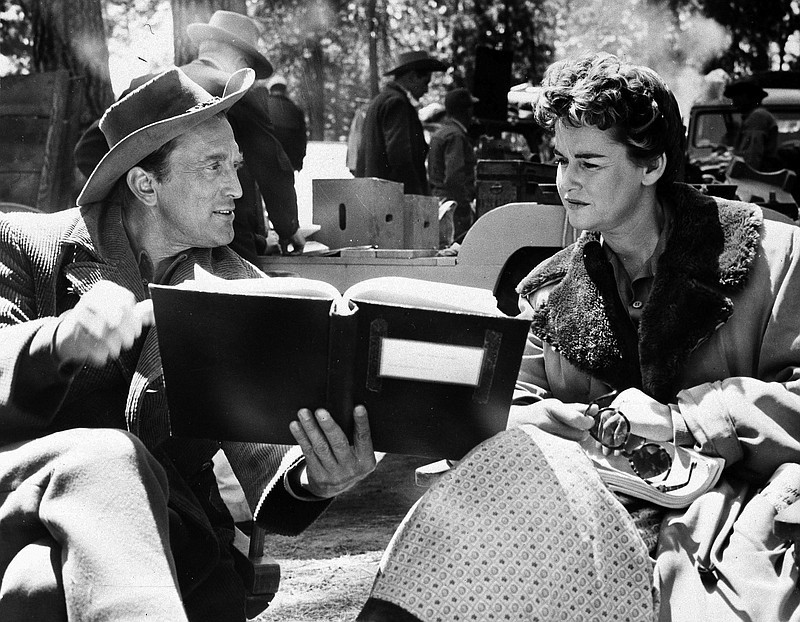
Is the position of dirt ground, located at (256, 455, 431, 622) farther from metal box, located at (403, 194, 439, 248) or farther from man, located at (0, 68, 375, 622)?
metal box, located at (403, 194, 439, 248)

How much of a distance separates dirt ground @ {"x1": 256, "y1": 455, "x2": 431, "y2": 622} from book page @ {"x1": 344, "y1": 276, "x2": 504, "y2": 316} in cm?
193

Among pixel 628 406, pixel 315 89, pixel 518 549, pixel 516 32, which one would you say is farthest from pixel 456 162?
pixel 315 89

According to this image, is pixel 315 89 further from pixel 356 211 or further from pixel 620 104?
pixel 620 104

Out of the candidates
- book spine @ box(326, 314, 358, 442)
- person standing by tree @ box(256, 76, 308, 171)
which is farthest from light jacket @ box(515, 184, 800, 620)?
person standing by tree @ box(256, 76, 308, 171)

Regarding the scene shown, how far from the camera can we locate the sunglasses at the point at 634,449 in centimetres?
227

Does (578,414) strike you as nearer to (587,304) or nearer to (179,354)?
(587,304)

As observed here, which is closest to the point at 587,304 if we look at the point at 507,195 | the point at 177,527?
the point at 177,527

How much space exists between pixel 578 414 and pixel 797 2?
2070 centimetres

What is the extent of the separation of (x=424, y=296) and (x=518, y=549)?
1.55 feet

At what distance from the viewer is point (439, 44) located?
20.7 metres

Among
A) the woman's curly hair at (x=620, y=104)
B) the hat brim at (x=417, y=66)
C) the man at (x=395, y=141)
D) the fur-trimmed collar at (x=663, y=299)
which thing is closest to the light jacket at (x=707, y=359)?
the fur-trimmed collar at (x=663, y=299)

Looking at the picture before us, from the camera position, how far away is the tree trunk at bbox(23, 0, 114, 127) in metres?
6.88

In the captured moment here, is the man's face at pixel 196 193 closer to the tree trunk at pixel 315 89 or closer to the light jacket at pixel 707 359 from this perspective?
the light jacket at pixel 707 359

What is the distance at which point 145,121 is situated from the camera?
2.58 meters
